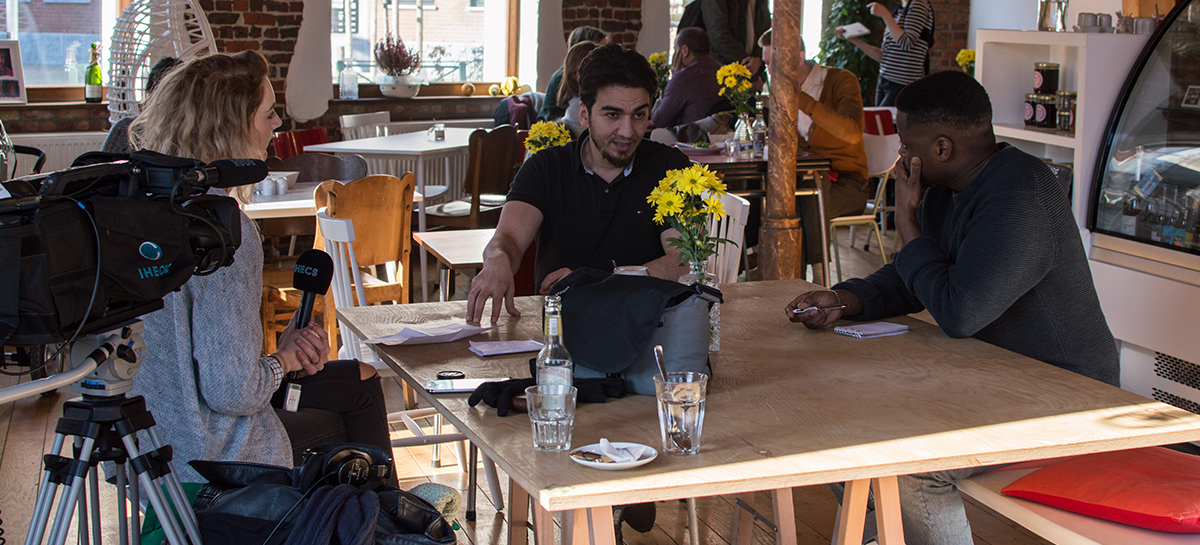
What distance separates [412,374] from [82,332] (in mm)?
599

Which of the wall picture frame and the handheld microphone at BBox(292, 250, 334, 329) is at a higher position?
the wall picture frame

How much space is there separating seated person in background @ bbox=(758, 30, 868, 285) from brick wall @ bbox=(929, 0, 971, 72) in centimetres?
438

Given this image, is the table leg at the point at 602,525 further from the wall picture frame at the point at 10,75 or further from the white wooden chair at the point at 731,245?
the wall picture frame at the point at 10,75

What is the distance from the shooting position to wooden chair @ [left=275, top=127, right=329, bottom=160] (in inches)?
257

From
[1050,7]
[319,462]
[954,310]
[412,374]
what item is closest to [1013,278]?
[954,310]

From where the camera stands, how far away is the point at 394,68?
7824 millimetres

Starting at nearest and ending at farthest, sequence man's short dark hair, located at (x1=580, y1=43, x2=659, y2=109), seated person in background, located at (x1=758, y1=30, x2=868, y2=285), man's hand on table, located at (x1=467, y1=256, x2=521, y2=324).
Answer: man's hand on table, located at (x1=467, y1=256, x2=521, y2=324) → man's short dark hair, located at (x1=580, y1=43, x2=659, y2=109) → seated person in background, located at (x1=758, y1=30, x2=868, y2=285)

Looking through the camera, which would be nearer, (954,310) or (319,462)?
(319,462)

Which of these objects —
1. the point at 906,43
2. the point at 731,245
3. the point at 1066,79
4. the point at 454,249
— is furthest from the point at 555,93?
the point at 731,245

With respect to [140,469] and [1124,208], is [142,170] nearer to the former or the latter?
[140,469]

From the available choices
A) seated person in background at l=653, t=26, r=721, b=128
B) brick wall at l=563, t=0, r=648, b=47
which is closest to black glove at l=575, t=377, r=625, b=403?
seated person in background at l=653, t=26, r=721, b=128

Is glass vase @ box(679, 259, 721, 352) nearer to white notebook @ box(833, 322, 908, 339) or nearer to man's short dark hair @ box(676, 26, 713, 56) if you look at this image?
white notebook @ box(833, 322, 908, 339)

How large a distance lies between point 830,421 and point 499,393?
1.72ft

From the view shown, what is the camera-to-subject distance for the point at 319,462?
1612 millimetres
